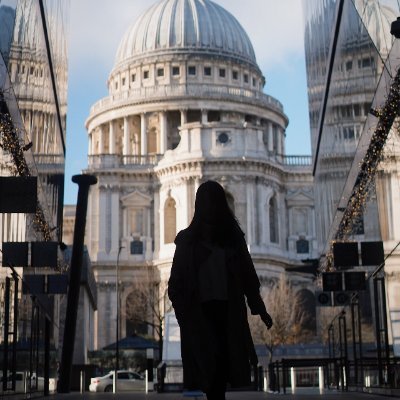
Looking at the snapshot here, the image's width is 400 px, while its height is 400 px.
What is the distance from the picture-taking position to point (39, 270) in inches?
865

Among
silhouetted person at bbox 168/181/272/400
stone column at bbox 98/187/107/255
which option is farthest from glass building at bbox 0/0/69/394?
stone column at bbox 98/187/107/255

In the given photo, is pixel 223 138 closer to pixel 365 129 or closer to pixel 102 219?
pixel 102 219

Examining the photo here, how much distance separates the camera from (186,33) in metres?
118

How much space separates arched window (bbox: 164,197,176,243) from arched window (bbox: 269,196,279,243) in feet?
28.8

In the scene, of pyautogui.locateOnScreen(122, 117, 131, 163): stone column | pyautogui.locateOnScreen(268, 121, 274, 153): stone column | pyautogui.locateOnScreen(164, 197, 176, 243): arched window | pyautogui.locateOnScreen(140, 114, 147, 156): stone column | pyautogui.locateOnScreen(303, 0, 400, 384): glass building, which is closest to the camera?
pyautogui.locateOnScreen(303, 0, 400, 384): glass building

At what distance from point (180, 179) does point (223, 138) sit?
17.4 feet

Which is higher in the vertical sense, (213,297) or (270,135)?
(270,135)

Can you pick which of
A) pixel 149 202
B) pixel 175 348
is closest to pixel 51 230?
pixel 175 348

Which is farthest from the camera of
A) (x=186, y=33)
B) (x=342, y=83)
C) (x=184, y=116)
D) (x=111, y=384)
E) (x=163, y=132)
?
(x=186, y=33)

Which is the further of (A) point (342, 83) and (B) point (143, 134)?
(B) point (143, 134)

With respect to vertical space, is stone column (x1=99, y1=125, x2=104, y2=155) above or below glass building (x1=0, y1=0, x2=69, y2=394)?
above

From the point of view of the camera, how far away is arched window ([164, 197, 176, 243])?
305 feet

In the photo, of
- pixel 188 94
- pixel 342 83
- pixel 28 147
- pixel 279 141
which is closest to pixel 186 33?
pixel 188 94

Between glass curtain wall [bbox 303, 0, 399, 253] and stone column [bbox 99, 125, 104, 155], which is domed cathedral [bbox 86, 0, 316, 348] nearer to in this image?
stone column [bbox 99, 125, 104, 155]
